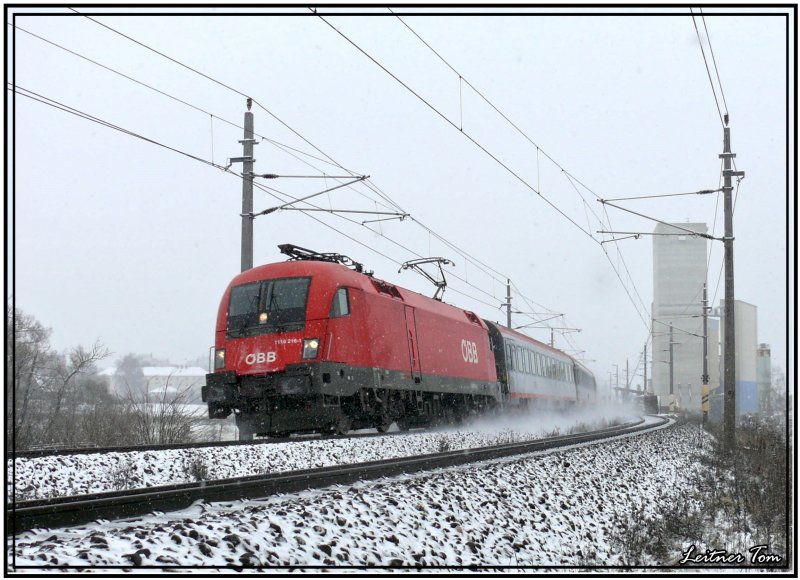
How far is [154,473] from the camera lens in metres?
10.6

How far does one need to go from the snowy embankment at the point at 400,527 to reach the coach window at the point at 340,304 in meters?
5.00

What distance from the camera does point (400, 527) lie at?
680 centimetres

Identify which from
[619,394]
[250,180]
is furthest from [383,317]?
[619,394]

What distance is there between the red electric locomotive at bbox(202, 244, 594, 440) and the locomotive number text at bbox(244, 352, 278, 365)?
0.06 feet

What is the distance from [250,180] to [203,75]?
3.52 metres

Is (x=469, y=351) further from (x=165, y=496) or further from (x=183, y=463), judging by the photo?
(x=165, y=496)

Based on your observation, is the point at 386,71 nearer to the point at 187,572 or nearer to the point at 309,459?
the point at 309,459

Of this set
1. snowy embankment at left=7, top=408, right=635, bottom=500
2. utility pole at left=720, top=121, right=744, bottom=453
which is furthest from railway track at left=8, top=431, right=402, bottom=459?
utility pole at left=720, top=121, right=744, bottom=453

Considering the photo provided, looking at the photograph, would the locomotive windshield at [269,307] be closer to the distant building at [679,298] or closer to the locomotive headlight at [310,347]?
the locomotive headlight at [310,347]

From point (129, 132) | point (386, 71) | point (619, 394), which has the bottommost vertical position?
point (619, 394)

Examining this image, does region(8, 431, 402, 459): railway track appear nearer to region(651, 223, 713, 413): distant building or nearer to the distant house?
region(651, 223, 713, 413): distant building

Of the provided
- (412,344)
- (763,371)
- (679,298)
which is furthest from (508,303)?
(679,298)

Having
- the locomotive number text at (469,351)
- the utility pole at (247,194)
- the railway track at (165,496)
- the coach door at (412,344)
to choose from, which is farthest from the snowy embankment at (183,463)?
the locomotive number text at (469,351)

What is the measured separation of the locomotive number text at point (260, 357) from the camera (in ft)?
48.8
